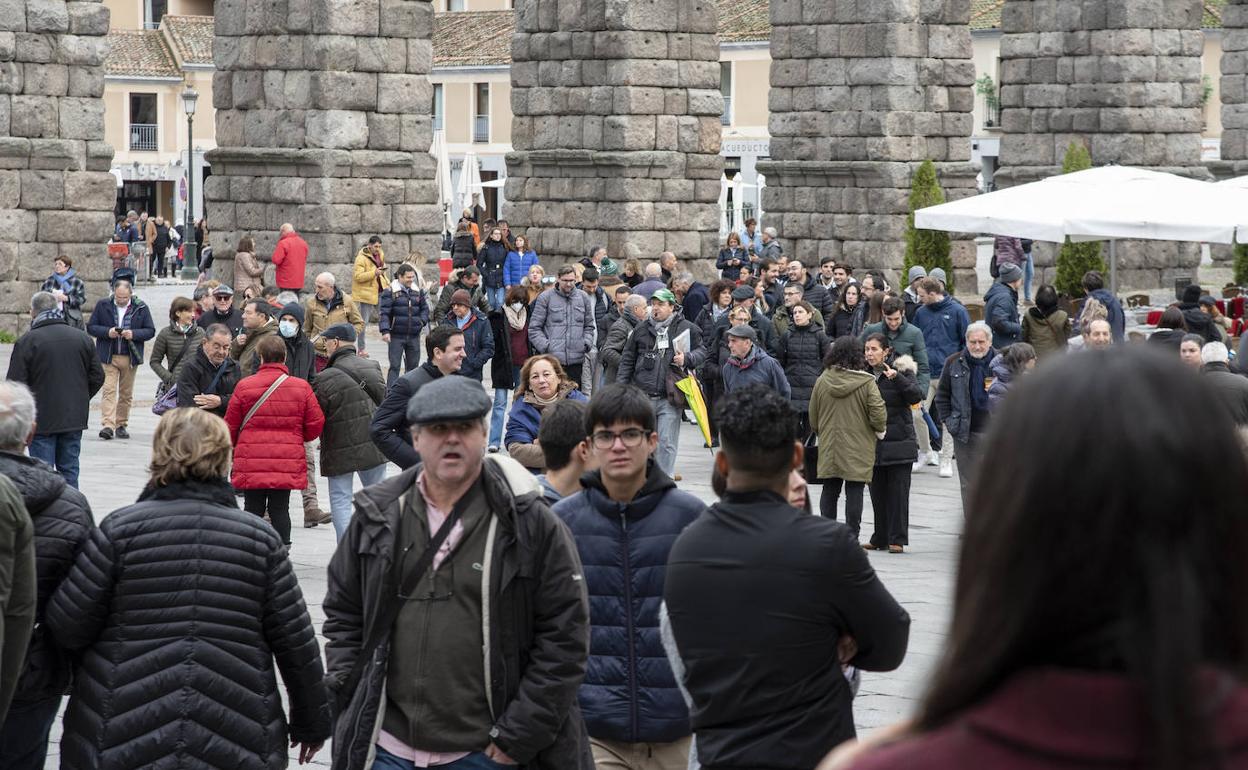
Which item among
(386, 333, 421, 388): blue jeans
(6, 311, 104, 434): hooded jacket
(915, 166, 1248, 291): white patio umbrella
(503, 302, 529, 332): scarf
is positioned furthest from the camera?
(386, 333, 421, 388): blue jeans

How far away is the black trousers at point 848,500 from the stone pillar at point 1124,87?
17.9 m

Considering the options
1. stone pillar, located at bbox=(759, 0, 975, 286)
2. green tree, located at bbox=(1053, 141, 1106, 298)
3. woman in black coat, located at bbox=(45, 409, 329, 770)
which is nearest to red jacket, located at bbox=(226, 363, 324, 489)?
woman in black coat, located at bbox=(45, 409, 329, 770)

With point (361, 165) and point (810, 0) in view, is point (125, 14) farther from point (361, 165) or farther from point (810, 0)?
point (361, 165)

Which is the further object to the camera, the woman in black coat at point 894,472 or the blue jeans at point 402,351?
the blue jeans at point 402,351

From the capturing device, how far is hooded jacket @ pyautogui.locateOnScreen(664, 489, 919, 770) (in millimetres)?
4262

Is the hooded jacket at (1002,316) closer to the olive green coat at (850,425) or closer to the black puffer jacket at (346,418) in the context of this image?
the olive green coat at (850,425)

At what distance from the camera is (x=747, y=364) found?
1384 centimetres

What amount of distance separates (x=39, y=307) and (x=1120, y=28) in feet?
64.2

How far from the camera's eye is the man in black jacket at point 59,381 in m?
13.0

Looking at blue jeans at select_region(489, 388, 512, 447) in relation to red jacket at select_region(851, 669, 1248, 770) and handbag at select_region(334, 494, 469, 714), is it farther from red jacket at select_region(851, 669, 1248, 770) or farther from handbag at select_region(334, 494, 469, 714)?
red jacket at select_region(851, 669, 1248, 770)

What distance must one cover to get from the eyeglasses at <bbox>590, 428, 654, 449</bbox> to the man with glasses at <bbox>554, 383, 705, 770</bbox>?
172mm

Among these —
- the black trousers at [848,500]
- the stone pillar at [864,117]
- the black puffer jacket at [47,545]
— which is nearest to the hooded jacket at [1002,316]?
the black trousers at [848,500]

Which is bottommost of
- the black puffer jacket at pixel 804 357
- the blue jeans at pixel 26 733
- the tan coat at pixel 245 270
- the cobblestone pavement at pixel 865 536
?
the cobblestone pavement at pixel 865 536

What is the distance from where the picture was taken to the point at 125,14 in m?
63.6
